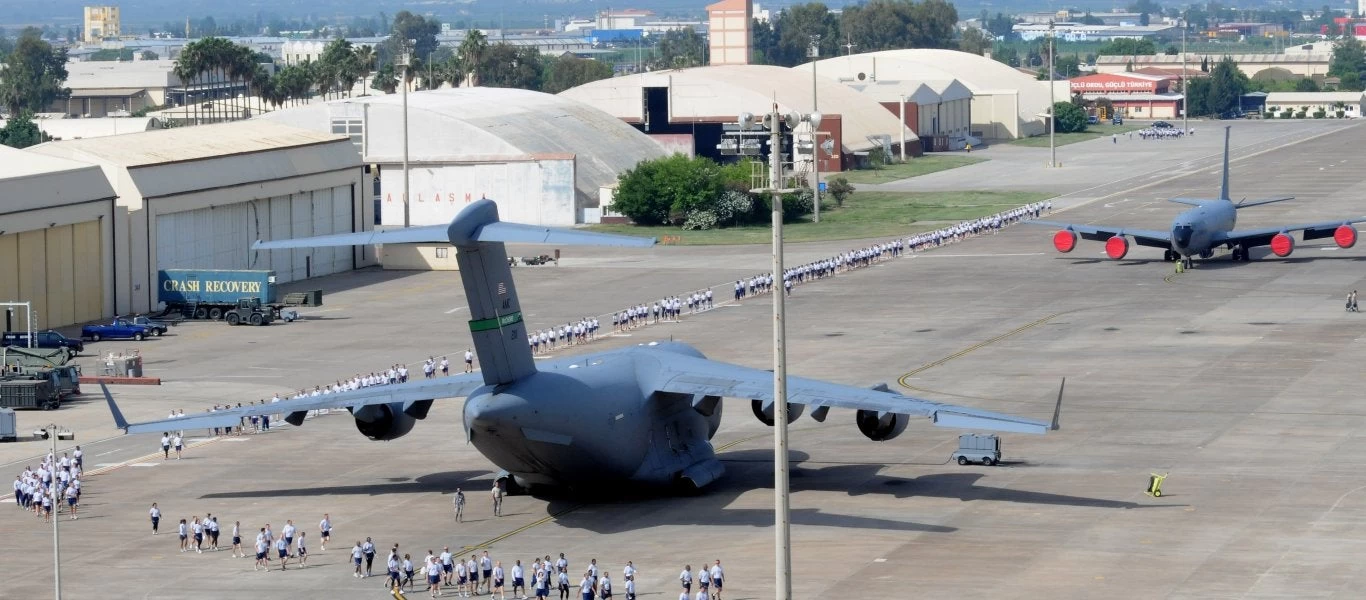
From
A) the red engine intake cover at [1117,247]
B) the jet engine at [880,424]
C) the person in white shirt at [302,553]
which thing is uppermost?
the red engine intake cover at [1117,247]

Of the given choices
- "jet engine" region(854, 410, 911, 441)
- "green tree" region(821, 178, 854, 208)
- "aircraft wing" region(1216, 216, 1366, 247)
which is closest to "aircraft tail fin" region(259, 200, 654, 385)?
"jet engine" region(854, 410, 911, 441)

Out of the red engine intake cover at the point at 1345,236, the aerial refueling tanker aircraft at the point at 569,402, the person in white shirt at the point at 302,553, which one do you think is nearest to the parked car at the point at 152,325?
the aerial refueling tanker aircraft at the point at 569,402

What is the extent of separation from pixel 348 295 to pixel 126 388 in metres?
33.6

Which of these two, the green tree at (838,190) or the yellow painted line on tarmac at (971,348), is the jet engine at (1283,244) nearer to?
the yellow painted line on tarmac at (971,348)

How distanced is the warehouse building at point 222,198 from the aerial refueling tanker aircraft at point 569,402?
50.2 meters

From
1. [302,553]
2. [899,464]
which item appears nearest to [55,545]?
[302,553]

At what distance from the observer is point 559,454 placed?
5509cm

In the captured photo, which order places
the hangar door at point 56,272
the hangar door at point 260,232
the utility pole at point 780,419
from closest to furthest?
the utility pole at point 780,419
the hangar door at point 56,272
the hangar door at point 260,232

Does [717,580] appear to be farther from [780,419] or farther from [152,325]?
[152,325]

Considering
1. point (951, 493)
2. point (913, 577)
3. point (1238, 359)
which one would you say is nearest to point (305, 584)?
point (913, 577)

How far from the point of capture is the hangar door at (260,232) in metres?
114

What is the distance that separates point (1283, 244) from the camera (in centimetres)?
11831

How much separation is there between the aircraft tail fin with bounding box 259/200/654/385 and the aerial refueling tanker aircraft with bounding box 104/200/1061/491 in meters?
0.04

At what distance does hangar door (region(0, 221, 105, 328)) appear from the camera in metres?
99.9
